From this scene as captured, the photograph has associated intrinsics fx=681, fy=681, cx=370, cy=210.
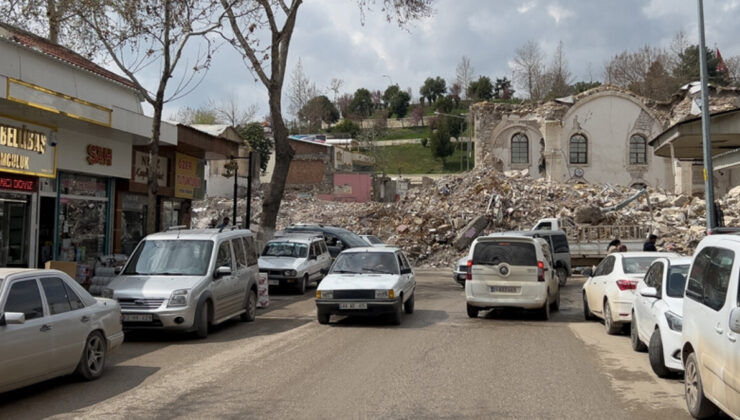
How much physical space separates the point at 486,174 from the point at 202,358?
1358 inches

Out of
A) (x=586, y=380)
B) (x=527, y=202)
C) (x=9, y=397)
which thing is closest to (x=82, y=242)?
(x=9, y=397)

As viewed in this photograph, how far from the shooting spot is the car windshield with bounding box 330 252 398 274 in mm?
14641

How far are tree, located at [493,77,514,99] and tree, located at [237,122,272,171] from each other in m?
50.1

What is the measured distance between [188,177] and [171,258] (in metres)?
13.5

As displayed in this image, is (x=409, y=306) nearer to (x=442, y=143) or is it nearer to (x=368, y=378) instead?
(x=368, y=378)

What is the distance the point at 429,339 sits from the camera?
11.9 m

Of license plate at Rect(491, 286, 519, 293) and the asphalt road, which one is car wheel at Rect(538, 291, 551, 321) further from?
the asphalt road

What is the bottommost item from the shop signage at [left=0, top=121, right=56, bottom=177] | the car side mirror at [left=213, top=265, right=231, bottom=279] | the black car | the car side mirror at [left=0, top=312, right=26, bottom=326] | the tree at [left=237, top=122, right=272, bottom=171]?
the car side mirror at [left=0, top=312, right=26, bottom=326]

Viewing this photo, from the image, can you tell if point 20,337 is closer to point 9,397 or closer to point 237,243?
point 9,397

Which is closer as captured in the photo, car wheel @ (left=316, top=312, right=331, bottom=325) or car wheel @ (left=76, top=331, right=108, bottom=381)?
car wheel @ (left=76, top=331, right=108, bottom=381)

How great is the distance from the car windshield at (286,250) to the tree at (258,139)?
49.2 meters

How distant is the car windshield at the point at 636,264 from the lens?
42.2 feet

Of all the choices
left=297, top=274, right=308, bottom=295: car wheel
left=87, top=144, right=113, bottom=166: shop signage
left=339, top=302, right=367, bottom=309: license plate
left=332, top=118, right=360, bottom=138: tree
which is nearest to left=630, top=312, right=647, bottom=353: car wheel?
left=339, top=302, right=367, bottom=309: license plate

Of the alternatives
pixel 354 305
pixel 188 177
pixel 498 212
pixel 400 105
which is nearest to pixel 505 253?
pixel 354 305
